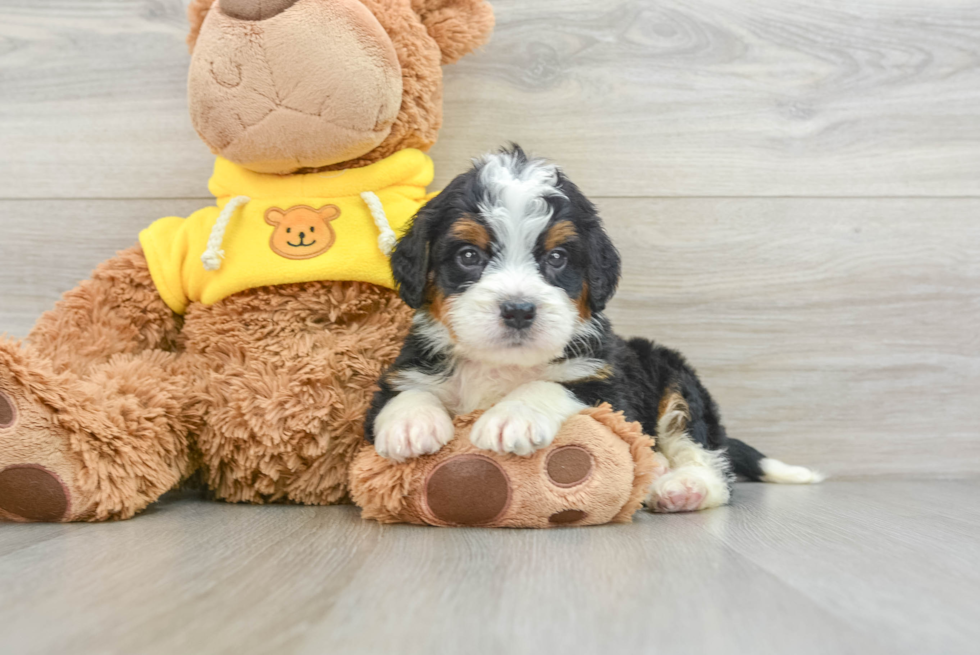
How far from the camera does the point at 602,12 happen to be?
→ 2.57 metres

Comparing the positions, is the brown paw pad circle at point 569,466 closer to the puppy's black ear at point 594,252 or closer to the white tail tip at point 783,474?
the puppy's black ear at point 594,252

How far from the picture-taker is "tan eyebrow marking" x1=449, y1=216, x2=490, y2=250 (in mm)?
1689

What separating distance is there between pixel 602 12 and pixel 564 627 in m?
2.16

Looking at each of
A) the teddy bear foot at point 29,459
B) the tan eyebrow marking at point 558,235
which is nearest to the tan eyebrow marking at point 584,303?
the tan eyebrow marking at point 558,235

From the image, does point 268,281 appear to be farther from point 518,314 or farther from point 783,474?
point 783,474

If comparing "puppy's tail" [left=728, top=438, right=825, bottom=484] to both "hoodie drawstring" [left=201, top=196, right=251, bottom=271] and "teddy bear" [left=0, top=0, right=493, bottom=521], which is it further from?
"hoodie drawstring" [left=201, top=196, right=251, bottom=271]

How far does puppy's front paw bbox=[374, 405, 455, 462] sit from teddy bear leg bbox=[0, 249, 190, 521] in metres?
0.57

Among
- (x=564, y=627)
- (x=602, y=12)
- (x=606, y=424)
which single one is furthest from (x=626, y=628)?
(x=602, y=12)

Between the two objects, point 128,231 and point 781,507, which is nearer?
point 781,507

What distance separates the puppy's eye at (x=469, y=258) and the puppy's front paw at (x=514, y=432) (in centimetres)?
34

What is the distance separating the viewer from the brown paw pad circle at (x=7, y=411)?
1605 mm

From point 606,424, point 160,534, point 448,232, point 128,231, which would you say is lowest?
point 160,534

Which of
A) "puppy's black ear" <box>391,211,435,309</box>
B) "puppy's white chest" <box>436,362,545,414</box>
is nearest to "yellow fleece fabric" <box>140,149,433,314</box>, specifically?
"puppy's black ear" <box>391,211,435,309</box>

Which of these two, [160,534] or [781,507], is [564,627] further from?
[781,507]
